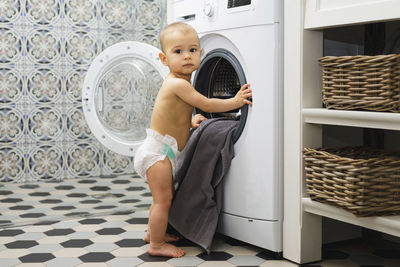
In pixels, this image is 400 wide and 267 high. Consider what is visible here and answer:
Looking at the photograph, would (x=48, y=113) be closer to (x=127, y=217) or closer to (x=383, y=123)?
(x=127, y=217)

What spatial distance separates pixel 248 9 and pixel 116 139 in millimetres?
1073

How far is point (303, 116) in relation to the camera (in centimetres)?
171

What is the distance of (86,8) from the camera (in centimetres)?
333

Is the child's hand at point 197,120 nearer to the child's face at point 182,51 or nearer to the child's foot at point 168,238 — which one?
the child's face at point 182,51

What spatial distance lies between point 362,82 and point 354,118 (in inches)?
4.4

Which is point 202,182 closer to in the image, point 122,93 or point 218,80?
point 218,80

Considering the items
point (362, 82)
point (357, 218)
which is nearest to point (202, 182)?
point (357, 218)

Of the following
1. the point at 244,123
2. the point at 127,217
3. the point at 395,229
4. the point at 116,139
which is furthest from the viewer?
the point at 116,139

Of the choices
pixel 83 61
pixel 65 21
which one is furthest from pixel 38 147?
pixel 65 21

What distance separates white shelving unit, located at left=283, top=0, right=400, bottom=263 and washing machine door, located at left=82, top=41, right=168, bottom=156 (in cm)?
100

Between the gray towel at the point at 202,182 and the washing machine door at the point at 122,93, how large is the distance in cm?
60

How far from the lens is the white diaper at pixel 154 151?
75.3 inches

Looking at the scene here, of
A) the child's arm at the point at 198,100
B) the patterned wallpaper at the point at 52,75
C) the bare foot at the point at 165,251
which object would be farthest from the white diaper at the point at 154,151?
the patterned wallpaper at the point at 52,75

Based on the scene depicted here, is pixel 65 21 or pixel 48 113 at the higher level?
pixel 65 21
